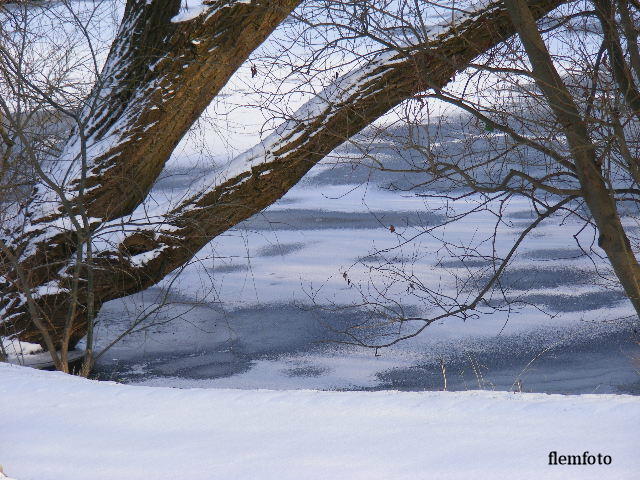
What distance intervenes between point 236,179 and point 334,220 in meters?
6.20

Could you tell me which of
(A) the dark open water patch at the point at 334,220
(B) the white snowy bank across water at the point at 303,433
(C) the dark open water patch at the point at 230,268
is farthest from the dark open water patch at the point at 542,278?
(B) the white snowy bank across water at the point at 303,433

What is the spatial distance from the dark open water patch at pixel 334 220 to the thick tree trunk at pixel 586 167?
5808 millimetres

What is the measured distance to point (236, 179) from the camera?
669 centimetres

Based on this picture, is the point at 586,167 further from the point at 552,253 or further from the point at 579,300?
the point at 552,253

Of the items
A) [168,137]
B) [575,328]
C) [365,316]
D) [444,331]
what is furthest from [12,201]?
[575,328]

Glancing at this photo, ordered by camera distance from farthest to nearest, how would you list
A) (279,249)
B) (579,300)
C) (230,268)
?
(279,249)
(230,268)
(579,300)

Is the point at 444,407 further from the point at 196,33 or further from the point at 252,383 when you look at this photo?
the point at 196,33

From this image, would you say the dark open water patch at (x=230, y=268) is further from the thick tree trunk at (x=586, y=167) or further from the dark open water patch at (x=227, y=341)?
the thick tree trunk at (x=586, y=167)

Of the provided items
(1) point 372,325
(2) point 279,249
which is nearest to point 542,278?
(2) point 279,249

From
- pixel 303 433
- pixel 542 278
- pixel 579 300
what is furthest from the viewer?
pixel 542 278

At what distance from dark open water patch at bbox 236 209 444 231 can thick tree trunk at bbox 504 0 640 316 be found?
581 centimetres

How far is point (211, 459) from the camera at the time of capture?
219 centimetres

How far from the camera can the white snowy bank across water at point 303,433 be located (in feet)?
6.97

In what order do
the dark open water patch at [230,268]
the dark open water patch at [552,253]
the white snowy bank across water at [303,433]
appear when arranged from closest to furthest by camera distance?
the white snowy bank across water at [303,433] < the dark open water patch at [552,253] < the dark open water patch at [230,268]
